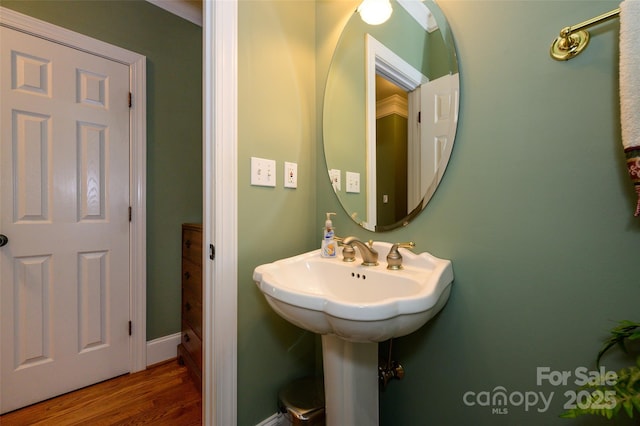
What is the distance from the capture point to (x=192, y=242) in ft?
5.71

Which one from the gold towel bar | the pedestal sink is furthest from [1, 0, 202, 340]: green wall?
the gold towel bar

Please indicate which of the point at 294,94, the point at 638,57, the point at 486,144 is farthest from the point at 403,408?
the point at 294,94

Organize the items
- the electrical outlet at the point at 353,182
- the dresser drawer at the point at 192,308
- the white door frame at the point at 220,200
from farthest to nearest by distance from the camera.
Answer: the dresser drawer at the point at 192,308 < the electrical outlet at the point at 353,182 < the white door frame at the point at 220,200

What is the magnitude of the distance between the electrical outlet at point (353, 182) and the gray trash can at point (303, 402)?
3.04 feet

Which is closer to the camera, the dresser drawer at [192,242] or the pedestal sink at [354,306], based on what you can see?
the pedestal sink at [354,306]

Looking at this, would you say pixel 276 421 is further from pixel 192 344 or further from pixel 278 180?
pixel 278 180

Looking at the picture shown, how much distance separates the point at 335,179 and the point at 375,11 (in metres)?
0.74

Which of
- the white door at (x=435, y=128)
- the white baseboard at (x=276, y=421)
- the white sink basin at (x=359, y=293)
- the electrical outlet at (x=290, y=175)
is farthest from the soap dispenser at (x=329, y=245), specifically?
the white baseboard at (x=276, y=421)

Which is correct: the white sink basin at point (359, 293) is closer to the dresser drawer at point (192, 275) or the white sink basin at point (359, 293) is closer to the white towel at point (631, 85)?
the white towel at point (631, 85)

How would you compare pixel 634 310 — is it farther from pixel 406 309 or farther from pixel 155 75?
pixel 155 75

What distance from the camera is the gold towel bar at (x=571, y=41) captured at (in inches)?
26.0

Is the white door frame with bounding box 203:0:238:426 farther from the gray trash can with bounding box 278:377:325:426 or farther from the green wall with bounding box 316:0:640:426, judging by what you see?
the green wall with bounding box 316:0:640:426

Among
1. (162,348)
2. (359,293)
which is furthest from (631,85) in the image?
(162,348)

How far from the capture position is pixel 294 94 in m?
1.28
